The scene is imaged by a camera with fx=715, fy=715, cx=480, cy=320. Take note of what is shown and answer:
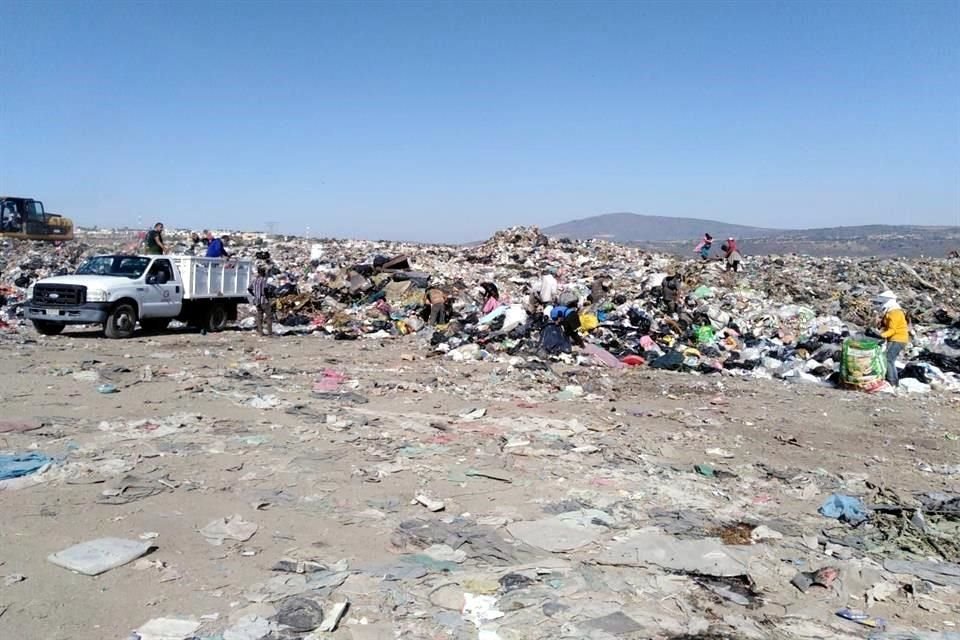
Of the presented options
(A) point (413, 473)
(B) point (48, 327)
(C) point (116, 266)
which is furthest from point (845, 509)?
(B) point (48, 327)

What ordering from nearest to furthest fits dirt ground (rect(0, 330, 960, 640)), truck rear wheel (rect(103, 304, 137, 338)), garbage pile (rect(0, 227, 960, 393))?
1. dirt ground (rect(0, 330, 960, 640))
2. garbage pile (rect(0, 227, 960, 393))
3. truck rear wheel (rect(103, 304, 137, 338))

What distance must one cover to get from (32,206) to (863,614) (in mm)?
32242

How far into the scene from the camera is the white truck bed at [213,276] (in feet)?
44.4

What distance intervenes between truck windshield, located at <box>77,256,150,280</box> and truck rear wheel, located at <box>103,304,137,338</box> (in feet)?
2.22

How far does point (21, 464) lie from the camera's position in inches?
206

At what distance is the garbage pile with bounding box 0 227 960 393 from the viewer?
11633 mm

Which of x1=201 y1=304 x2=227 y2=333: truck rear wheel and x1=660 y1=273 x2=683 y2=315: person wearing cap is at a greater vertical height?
x1=660 y1=273 x2=683 y2=315: person wearing cap

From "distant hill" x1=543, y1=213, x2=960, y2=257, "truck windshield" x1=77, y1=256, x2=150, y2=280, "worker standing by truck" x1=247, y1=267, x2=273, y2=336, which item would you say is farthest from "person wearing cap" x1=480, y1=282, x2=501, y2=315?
"distant hill" x1=543, y1=213, x2=960, y2=257

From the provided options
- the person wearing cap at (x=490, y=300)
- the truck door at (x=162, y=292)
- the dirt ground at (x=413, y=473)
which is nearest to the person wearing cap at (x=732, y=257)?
the person wearing cap at (x=490, y=300)

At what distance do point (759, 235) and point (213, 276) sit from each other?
88827 millimetres

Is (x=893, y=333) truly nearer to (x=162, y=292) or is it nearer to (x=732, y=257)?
(x=162, y=292)

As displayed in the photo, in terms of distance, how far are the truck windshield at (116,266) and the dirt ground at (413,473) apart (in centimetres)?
241

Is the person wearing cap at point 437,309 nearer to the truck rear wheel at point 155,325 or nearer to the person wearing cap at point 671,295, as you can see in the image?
the person wearing cap at point 671,295

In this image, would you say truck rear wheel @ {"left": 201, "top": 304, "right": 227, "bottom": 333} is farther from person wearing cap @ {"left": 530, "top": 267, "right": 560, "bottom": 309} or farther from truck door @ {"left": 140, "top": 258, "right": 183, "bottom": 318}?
person wearing cap @ {"left": 530, "top": 267, "right": 560, "bottom": 309}
